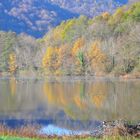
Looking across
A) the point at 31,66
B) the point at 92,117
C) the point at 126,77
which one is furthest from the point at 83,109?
the point at 31,66

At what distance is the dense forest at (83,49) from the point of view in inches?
3484

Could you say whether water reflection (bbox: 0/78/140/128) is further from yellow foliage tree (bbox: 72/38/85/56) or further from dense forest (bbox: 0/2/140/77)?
yellow foliage tree (bbox: 72/38/85/56)

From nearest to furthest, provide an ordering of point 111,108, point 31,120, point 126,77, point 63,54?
1. point 31,120
2. point 111,108
3. point 126,77
4. point 63,54

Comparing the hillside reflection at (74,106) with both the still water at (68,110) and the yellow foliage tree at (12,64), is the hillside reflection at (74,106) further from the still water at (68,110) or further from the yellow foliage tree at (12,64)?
the yellow foliage tree at (12,64)

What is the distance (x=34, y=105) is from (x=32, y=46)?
8325 centimetres

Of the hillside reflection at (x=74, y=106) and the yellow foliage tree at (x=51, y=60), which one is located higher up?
the yellow foliage tree at (x=51, y=60)

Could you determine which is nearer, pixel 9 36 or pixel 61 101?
pixel 61 101

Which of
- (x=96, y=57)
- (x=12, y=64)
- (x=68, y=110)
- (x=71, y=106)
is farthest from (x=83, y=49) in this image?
(x=68, y=110)

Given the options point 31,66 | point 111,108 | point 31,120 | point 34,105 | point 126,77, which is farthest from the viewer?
point 31,66

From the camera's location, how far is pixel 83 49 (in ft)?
336

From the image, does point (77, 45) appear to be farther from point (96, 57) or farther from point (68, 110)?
point (68, 110)

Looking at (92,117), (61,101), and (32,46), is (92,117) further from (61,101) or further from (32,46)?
(32,46)

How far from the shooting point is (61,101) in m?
45.3

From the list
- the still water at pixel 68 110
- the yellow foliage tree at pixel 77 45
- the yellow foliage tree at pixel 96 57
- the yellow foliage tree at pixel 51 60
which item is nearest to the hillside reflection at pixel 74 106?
the still water at pixel 68 110
